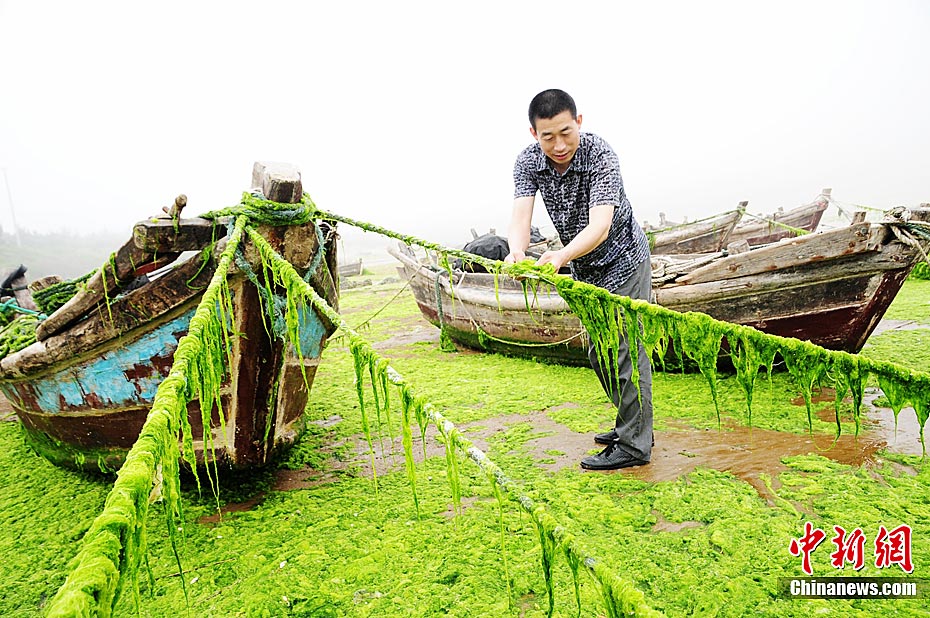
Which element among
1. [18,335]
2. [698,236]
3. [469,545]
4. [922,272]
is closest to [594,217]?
[469,545]

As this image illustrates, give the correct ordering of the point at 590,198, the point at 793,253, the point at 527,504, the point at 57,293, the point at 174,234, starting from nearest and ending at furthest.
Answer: the point at 527,504 < the point at 174,234 < the point at 590,198 < the point at 57,293 < the point at 793,253

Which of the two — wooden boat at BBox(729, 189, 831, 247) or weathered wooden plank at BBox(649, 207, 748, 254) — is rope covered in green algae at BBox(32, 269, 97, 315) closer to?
weathered wooden plank at BBox(649, 207, 748, 254)

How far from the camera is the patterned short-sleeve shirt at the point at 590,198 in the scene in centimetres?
302

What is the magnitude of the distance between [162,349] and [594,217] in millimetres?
2461

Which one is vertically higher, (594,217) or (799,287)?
(594,217)

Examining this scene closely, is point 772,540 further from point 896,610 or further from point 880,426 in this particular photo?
point 880,426

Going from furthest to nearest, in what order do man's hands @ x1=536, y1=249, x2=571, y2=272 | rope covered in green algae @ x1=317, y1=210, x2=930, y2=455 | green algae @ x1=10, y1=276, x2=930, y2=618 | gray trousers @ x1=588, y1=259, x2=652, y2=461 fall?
gray trousers @ x1=588, y1=259, x2=652, y2=461 → man's hands @ x1=536, y1=249, x2=571, y2=272 → green algae @ x1=10, y1=276, x2=930, y2=618 → rope covered in green algae @ x1=317, y1=210, x2=930, y2=455

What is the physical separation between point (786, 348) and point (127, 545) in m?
1.81

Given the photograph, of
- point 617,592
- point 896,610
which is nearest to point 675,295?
point 896,610

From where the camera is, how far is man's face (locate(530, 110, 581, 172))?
9.56 feet

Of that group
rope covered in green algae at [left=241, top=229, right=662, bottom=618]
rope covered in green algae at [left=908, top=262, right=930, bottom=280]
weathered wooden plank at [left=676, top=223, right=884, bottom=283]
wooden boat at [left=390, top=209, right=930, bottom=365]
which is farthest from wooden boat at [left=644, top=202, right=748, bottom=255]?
rope covered in green algae at [left=241, top=229, right=662, bottom=618]

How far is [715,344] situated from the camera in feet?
6.54

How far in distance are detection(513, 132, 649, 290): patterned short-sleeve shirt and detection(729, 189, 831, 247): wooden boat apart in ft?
27.5

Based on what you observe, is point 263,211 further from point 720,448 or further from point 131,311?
point 720,448
